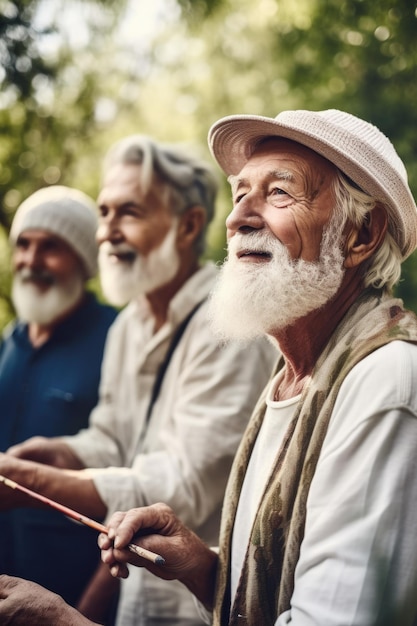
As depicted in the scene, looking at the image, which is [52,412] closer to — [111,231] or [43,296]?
[43,296]

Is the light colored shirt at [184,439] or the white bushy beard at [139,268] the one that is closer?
the light colored shirt at [184,439]

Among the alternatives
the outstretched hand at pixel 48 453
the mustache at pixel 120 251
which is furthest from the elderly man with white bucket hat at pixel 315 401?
the mustache at pixel 120 251

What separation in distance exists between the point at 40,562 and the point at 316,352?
2345 millimetres

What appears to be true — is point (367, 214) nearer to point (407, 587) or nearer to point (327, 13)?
point (407, 587)

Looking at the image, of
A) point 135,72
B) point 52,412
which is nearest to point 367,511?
point 52,412

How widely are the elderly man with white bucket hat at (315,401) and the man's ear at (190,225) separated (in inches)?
50.7

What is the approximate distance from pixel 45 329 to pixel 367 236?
273cm

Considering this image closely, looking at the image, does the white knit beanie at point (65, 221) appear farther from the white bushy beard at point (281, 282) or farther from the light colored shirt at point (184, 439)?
the white bushy beard at point (281, 282)

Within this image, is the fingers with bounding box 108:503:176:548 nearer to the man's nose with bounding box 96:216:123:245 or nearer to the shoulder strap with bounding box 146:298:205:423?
the shoulder strap with bounding box 146:298:205:423

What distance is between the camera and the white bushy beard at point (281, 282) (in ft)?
6.81

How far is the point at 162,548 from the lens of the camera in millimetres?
2102

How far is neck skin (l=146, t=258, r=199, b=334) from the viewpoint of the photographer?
3.63 m

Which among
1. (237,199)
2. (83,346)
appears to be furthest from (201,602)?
(83,346)

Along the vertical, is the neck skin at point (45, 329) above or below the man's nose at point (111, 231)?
below
